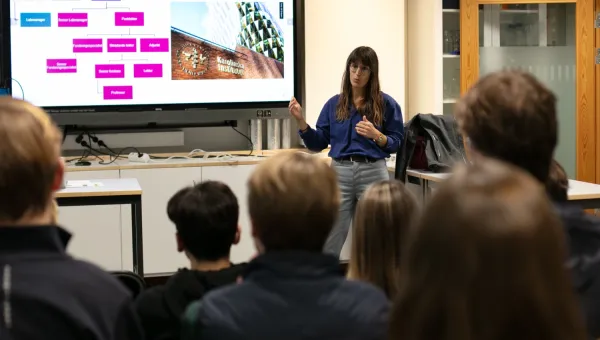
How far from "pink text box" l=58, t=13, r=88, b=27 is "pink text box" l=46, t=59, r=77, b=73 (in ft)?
0.74

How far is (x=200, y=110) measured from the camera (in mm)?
5293

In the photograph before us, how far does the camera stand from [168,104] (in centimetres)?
524

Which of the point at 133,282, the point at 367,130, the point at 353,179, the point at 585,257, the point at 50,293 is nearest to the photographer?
the point at 50,293

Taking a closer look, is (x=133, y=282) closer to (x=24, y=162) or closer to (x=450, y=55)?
(x=24, y=162)

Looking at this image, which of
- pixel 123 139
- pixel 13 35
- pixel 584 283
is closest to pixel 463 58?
pixel 123 139

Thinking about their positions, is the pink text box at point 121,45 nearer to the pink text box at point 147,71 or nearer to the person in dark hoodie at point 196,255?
the pink text box at point 147,71

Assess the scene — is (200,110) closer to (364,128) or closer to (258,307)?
(364,128)

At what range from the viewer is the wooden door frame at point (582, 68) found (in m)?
5.66

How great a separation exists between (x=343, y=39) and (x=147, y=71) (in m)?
1.42

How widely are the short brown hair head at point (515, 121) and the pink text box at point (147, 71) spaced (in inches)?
155

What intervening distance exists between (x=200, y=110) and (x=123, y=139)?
551 millimetres

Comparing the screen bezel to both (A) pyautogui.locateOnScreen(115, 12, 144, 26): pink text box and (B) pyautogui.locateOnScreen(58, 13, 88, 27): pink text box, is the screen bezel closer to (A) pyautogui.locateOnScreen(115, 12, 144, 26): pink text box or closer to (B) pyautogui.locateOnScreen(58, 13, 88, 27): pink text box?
(B) pyautogui.locateOnScreen(58, 13, 88, 27): pink text box

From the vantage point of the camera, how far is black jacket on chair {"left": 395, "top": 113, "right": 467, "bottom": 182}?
4734 millimetres

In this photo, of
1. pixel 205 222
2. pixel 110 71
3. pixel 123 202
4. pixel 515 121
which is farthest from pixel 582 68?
pixel 515 121
